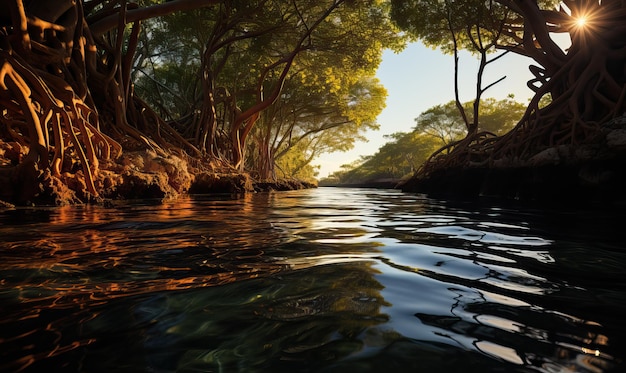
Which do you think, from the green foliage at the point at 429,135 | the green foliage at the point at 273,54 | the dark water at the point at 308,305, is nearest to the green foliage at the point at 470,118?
the green foliage at the point at 429,135

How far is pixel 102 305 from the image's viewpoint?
114 centimetres

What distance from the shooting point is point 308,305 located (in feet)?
3.78

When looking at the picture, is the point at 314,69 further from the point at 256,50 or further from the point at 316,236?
the point at 316,236

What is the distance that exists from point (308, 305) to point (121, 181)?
611 centimetres

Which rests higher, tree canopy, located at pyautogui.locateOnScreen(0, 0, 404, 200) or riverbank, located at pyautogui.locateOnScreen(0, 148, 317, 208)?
tree canopy, located at pyautogui.locateOnScreen(0, 0, 404, 200)

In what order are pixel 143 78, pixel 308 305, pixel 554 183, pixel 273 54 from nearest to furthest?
pixel 308 305 → pixel 554 183 → pixel 273 54 → pixel 143 78

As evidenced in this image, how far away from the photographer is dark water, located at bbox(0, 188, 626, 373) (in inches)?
32.1

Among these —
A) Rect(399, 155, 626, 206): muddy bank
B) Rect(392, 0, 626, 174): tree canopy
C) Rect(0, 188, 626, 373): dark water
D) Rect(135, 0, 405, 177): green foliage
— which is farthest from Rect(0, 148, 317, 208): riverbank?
Rect(392, 0, 626, 174): tree canopy

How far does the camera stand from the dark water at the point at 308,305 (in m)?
0.82

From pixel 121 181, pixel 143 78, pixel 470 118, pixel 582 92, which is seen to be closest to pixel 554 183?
pixel 582 92

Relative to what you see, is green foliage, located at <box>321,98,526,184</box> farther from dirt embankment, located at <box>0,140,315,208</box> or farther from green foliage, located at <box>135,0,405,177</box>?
dirt embankment, located at <box>0,140,315,208</box>

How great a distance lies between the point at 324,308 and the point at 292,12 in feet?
43.4

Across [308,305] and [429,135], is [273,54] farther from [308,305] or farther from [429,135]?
[429,135]

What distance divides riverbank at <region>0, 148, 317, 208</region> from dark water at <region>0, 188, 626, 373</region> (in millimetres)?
2591
